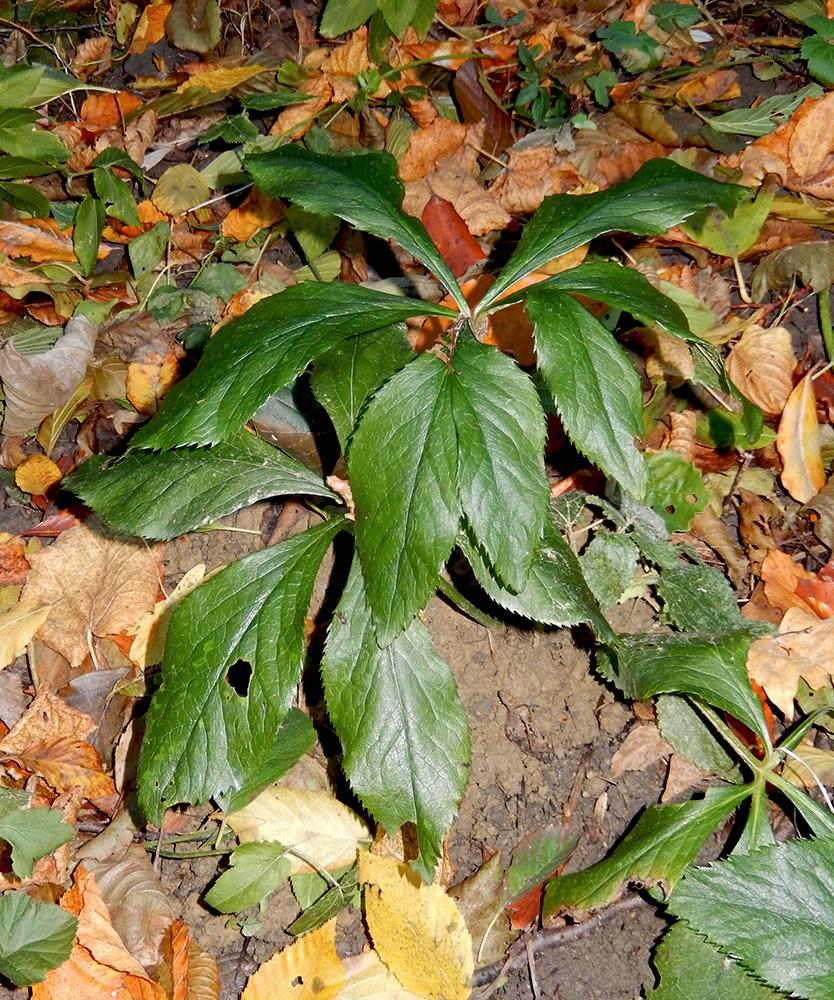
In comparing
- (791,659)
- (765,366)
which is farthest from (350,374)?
(765,366)

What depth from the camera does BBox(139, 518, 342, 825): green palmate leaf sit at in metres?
1.40

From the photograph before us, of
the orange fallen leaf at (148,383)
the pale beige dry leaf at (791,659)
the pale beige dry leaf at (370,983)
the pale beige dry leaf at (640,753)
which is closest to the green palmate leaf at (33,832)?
the pale beige dry leaf at (370,983)

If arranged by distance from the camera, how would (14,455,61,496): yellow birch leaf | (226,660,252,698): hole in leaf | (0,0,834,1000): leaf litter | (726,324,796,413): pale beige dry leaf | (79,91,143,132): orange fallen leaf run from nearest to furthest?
(0,0,834,1000): leaf litter < (226,660,252,698): hole in leaf < (726,324,796,413): pale beige dry leaf < (14,455,61,496): yellow birch leaf < (79,91,143,132): orange fallen leaf

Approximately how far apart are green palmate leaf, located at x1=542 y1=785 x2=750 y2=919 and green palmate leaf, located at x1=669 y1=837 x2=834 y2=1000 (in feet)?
0.18

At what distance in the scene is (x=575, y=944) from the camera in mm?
1567

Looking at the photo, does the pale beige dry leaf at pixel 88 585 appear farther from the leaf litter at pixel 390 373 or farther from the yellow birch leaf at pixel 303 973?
the yellow birch leaf at pixel 303 973

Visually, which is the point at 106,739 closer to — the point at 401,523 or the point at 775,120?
the point at 401,523


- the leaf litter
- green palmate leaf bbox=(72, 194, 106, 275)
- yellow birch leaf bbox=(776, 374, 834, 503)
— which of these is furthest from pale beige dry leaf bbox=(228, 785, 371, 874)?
green palmate leaf bbox=(72, 194, 106, 275)

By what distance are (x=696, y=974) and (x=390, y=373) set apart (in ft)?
3.98

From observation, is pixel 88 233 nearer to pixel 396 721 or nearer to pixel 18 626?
pixel 18 626

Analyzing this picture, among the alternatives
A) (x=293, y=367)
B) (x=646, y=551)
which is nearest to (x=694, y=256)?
(x=646, y=551)

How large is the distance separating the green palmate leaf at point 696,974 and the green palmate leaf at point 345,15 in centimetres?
286

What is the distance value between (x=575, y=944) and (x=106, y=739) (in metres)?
1.14

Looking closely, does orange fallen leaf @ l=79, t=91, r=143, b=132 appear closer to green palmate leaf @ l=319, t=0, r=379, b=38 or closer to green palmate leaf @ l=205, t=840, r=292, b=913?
green palmate leaf @ l=319, t=0, r=379, b=38
